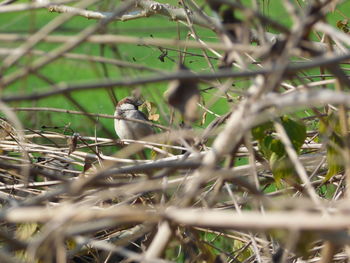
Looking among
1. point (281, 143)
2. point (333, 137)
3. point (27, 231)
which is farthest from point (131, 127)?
point (333, 137)

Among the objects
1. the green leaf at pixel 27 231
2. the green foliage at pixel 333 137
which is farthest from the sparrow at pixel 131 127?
the green foliage at pixel 333 137

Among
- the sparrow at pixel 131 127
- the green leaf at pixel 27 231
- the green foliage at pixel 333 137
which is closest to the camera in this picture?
the green foliage at pixel 333 137

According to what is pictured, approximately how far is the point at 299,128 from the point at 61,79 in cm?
775

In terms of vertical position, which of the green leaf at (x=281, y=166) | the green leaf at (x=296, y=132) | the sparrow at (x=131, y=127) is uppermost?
the green leaf at (x=296, y=132)

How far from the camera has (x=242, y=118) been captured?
1012 millimetres

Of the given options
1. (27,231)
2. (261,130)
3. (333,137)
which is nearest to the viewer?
(333,137)

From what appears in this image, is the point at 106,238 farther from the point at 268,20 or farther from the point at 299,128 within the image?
the point at 268,20

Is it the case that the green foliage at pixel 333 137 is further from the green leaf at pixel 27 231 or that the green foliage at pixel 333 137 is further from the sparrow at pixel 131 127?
the sparrow at pixel 131 127

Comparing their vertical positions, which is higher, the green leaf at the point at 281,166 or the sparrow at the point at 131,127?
the green leaf at the point at 281,166

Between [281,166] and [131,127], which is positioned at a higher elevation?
[281,166]

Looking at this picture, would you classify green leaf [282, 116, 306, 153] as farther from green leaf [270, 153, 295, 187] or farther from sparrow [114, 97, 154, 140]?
sparrow [114, 97, 154, 140]

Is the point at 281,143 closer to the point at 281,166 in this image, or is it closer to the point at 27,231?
the point at 281,166

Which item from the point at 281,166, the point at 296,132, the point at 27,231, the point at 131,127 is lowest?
the point at 131,127

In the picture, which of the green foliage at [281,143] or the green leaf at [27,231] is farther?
the green leaf at [27,231]
